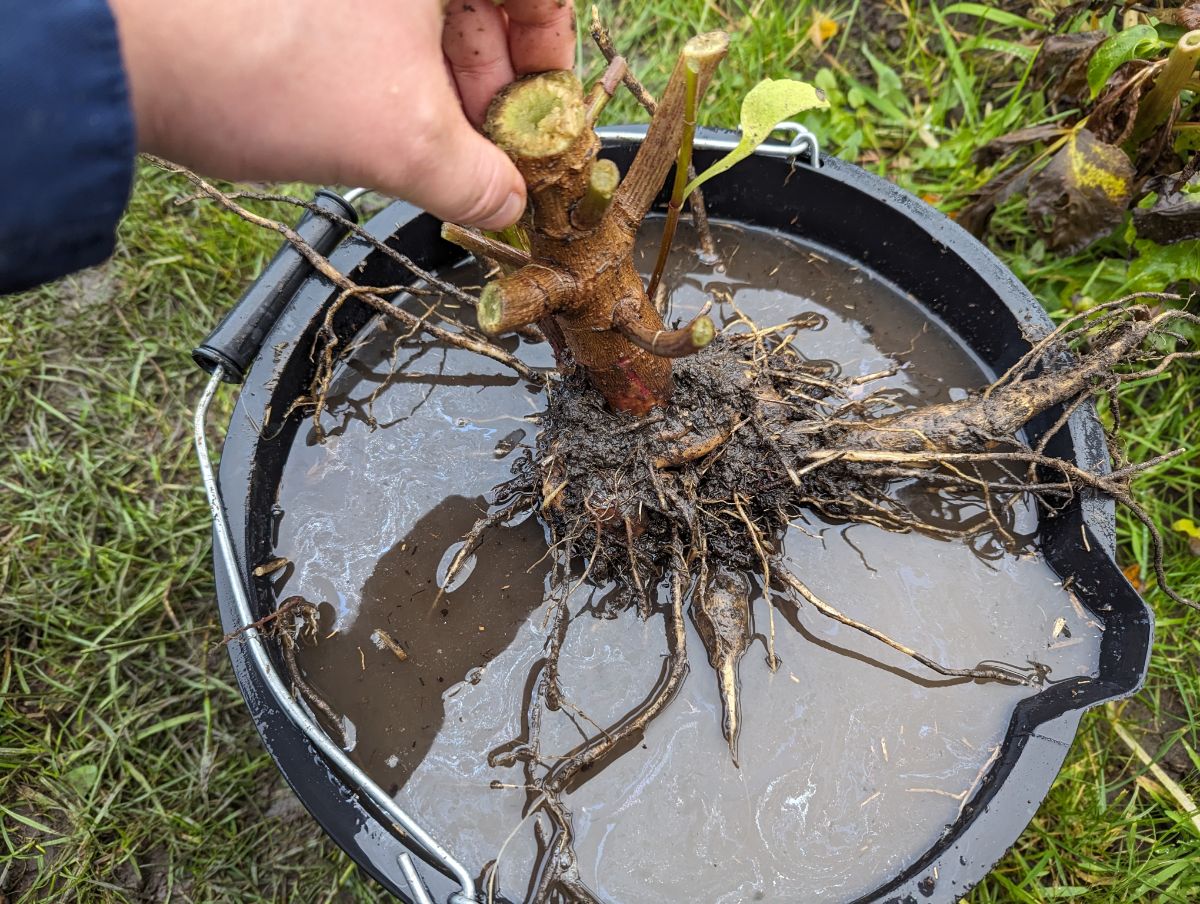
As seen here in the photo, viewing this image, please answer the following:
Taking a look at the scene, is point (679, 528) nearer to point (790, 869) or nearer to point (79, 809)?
point (790, 869)

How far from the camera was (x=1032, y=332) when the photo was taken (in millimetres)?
1251

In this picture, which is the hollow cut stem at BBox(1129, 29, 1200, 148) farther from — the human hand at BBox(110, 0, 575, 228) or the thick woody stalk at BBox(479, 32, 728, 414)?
the human hand at BBox(110, 0, 575, 228)

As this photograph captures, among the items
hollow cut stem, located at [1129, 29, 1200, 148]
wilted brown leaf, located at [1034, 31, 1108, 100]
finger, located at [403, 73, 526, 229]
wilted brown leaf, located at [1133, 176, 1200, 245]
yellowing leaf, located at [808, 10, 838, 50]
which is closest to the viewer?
finger, located at [403, 73, 526, 229]

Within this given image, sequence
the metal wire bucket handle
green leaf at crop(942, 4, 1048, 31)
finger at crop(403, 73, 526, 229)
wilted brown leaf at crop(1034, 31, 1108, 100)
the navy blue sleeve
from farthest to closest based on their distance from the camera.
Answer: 1. green leaf at crop(942, 4, 1048, 31)
2. wilted brown leaf at crop(1034, 31, 1108, 100)
3. the metal wire bucket handle
4. finger at crop(403, 73, 526, 229)
5. the navy blue sleeve

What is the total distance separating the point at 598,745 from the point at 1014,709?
1.98ft

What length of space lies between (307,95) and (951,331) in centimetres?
116

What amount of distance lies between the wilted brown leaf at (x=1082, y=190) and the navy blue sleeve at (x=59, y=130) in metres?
1.44

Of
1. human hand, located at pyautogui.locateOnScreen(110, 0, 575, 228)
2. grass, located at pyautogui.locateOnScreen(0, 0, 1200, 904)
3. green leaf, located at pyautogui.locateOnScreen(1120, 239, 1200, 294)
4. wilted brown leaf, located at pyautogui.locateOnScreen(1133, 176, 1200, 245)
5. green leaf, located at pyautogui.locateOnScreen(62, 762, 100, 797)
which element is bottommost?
green leaf, located at pyautogui.locateOnScreen(62, 762, 100, 797)

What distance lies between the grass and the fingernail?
113cm

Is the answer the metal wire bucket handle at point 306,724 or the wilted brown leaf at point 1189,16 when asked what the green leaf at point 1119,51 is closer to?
the wilted brown leaf at point 1189,16

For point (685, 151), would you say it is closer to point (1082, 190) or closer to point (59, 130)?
point (59, 130)

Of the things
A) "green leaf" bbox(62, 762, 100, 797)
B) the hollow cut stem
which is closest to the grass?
"green leaf" bbox(62, 762, 100, 797)

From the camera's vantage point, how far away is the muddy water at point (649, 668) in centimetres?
105

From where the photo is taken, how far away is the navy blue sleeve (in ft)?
1.88
